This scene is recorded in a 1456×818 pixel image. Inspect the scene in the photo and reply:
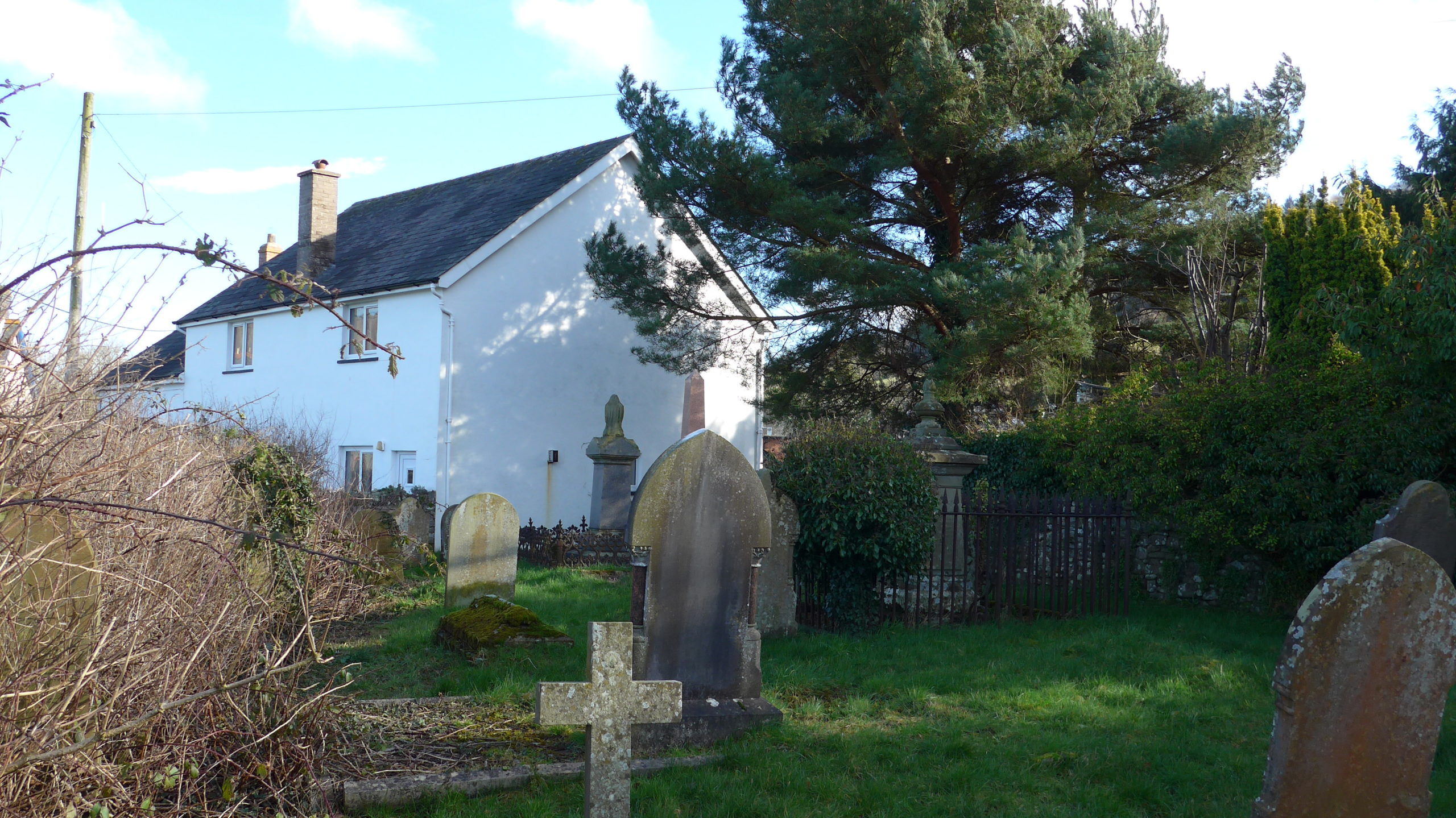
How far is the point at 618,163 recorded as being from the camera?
70.7 feet

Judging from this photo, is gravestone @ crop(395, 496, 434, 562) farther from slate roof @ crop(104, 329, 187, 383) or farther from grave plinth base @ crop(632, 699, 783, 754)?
slate roof @ crop(104, 329, 187, 383)

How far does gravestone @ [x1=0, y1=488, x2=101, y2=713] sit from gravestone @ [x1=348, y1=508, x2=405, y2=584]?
6.79 metres

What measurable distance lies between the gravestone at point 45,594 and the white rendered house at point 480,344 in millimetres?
14162

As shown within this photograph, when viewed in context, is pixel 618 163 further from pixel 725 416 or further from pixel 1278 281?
pixel 1278 281

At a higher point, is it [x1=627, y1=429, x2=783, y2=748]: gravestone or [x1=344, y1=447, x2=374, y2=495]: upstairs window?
[x1=344, y1=447, x2=374, y2=495]: upstairs window

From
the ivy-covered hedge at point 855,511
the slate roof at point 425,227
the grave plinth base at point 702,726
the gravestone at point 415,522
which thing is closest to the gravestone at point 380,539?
the gravestone at point 415,522

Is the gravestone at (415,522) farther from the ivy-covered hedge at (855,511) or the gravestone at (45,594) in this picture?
the gravestone at (45,594)

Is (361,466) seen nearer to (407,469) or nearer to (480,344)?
(407,469)

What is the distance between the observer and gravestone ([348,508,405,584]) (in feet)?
37.5

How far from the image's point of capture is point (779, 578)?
381 inches

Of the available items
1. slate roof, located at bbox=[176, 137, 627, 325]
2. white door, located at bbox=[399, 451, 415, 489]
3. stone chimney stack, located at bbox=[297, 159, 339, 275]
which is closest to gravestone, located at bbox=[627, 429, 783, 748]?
slate roof, located at bbox=[176, 137, 627, 325]

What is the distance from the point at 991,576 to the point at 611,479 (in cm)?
857

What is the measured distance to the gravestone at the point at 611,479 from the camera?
1788cm

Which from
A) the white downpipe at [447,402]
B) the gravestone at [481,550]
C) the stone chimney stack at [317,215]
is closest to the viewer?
the gravestone at [481,550]
